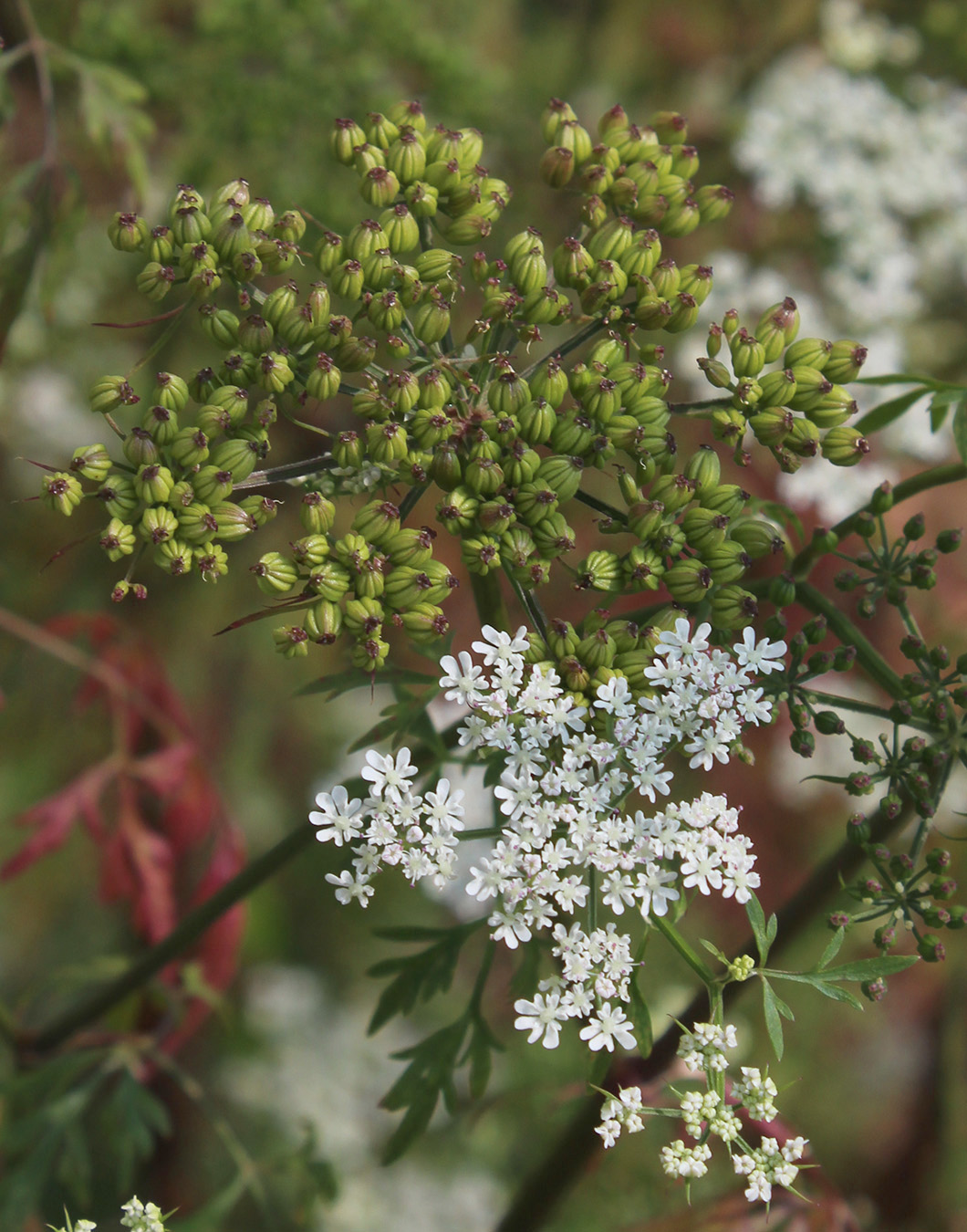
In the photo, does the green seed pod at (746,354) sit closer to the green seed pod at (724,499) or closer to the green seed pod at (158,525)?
the green seed pod at (724,499)

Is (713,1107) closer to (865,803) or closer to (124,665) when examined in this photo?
(124,665)

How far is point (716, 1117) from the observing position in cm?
123

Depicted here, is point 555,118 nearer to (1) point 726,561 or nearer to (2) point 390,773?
(1) point 726,561

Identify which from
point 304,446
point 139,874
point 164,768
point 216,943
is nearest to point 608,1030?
point 216,943

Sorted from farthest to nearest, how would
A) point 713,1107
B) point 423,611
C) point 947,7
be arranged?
1. point 947,7
2. point 423,611
3. point 713,1107

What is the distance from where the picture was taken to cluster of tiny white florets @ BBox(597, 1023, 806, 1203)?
3.97 ft

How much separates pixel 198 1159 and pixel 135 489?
2891mm

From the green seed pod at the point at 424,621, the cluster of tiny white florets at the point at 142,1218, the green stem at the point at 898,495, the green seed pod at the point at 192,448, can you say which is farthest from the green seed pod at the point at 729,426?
the cluster of tiny white florets at the point at 142,1218

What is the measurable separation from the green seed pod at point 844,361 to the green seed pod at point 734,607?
1.24 feet

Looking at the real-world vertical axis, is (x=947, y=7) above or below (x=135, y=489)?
above

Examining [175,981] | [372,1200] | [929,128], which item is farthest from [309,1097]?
[929,128]

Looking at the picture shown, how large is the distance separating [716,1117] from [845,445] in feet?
2.85

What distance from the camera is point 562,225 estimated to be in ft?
12.0

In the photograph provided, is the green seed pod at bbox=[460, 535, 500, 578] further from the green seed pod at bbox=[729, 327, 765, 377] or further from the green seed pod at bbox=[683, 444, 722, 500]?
the green seed pod at bbox=[729, 327, 765, 377]
